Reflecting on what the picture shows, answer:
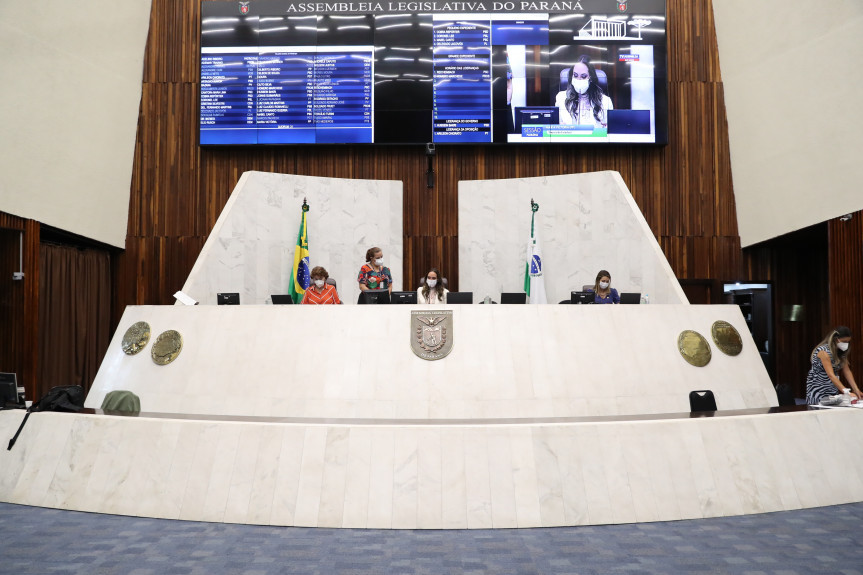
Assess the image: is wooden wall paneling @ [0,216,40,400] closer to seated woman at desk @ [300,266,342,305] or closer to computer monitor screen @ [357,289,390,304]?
seated woman at desk @ [300,266,342,305]

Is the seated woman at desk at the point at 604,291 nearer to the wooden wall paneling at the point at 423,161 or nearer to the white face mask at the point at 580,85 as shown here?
the wooden wall paneling at the point at 423,161

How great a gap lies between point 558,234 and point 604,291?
2704 millimetres

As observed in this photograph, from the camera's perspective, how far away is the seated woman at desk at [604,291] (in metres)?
8.14

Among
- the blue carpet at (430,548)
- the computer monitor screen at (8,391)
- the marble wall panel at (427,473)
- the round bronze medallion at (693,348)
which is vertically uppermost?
the round bronze medallion at (693,348)

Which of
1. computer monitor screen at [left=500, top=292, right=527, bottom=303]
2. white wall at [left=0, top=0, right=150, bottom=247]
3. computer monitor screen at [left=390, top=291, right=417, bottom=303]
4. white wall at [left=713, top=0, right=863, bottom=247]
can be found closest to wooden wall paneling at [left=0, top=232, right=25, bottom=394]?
white wall at [left=0, top=0, right=150, bottom=247]

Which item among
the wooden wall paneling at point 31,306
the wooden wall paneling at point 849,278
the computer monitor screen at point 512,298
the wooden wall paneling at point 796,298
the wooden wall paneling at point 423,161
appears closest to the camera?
the wooden wall paneling at point 849,278

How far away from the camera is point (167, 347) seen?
280 inches

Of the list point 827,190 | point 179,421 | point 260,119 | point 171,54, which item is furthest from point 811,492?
point 171,54

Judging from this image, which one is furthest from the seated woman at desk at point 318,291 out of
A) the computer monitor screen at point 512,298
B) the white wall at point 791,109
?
the white wall at point 791,109

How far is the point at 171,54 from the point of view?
11.8m

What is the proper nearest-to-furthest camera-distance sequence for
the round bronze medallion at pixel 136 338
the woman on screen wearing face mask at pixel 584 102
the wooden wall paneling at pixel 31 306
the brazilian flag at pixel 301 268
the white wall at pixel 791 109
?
the round bronze medallion at pixel 136 338, the white wall at pixel 791 109, the wooden wall paneling at pixel 31 306, the brazilian flag at pixel 301 268, the woman on screen wearing face mask at pixel 584 102

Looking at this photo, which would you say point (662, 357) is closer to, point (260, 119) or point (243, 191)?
point (243, 191)

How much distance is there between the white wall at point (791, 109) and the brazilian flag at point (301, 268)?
7138 millimetres

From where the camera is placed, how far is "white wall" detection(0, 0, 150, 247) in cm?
876
